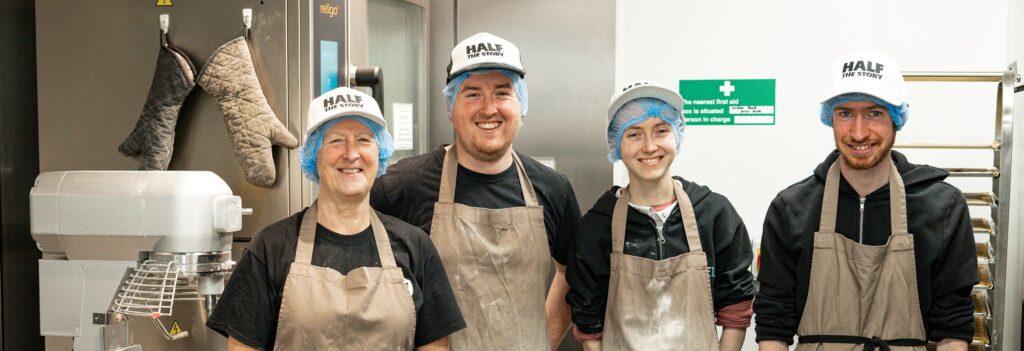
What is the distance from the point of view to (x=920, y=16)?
2861 mm

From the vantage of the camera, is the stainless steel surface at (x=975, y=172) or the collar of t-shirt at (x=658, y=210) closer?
the collar of t-shirt at (x=658, y=210)

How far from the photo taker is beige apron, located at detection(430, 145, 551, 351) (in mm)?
2348

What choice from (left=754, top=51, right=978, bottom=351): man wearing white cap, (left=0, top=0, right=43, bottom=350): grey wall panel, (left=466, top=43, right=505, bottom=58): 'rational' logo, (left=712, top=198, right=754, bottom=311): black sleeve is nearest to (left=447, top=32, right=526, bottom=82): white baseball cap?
(left=466, top=43, right=505, bottom=58): 'rational' logo

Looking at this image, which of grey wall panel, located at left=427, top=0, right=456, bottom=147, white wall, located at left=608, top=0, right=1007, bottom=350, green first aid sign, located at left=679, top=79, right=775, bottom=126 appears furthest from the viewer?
grey wall panel, located at left=427, top=0, right=456, bottom=147

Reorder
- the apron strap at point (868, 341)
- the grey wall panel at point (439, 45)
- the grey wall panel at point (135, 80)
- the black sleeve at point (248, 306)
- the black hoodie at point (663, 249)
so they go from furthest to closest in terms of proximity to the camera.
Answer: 1. the grey wall panel at point (439, 45)
2. the grey wall panel at point (135, 80)
3. the black hoodie at point (663, 249)
4. the apron strap at point (868, 341)
5. the black sleeve at point (248, 306)

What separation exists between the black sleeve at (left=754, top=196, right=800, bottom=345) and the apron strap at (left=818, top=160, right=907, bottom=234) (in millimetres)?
99

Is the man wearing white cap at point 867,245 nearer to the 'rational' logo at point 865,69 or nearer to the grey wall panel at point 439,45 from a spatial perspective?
the 'rational' logo at point 865,69

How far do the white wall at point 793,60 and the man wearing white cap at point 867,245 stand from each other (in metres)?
0.73

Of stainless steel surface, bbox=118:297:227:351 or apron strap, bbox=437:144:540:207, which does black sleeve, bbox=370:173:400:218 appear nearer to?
apron strap, bbox=437:144:540:207

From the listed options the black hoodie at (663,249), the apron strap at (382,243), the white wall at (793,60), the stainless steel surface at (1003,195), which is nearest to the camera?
the apron strap at (382,243)

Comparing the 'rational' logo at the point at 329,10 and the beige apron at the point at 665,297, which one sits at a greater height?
the 'rational' logo at the point at 329,10

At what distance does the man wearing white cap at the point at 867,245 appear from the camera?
6.93 ft

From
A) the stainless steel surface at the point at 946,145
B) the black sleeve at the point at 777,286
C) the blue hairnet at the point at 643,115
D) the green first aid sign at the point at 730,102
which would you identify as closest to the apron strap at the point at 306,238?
the blue hairnet at the point at 643,115

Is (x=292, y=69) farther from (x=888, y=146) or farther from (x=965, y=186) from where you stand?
(x=965, y=186)
